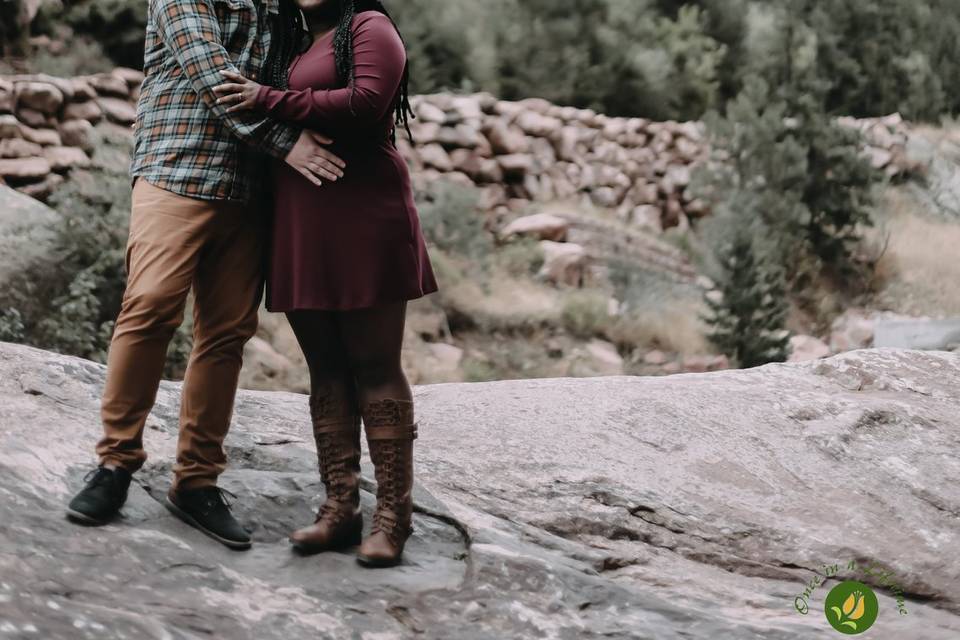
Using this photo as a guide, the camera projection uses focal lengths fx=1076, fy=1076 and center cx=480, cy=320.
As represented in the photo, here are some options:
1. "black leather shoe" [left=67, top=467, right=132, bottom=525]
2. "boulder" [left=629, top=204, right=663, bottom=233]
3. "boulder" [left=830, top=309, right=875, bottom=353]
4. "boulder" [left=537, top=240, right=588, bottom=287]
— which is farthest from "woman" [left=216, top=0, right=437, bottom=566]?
"boulder" [left=629, top=204, right=663, bottom=233]

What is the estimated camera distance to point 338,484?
2.94 m

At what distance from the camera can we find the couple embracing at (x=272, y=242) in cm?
274

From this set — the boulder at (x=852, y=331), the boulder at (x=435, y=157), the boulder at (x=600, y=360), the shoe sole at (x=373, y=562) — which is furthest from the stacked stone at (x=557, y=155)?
the shoe sole at (x=373, y=562)

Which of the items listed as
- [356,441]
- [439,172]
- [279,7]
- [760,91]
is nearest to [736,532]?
[356,441]

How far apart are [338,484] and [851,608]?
4.82ft

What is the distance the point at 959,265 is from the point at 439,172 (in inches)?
261

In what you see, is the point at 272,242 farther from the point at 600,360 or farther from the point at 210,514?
the point at 600,360

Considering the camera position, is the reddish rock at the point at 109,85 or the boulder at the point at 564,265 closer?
the reddish rock at the point at 109,85

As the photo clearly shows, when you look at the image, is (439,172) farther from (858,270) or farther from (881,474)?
Answer: (881,474)

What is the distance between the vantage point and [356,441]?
300 centimetres

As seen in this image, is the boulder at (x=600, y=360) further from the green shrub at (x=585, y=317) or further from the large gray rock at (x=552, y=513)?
the large gray rock at (x=552, y=513)

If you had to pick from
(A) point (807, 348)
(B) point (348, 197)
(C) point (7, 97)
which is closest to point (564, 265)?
(A) point (807, 348)

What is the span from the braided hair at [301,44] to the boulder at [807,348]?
8.89 metres

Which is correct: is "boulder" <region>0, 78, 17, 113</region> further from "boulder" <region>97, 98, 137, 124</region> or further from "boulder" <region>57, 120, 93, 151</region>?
"boulder" <region>97, 98, 137, 124</region>
